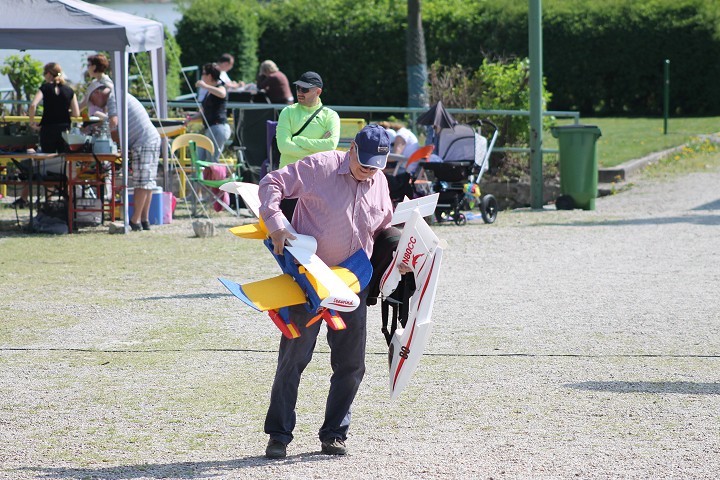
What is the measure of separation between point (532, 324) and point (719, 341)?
1.34 metres

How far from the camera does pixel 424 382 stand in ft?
23.2

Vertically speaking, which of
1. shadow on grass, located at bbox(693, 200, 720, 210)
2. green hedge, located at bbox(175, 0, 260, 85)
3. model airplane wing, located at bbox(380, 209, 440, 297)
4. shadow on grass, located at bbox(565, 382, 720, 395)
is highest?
green hedge, located at bbox(175, 0, 260, 85)

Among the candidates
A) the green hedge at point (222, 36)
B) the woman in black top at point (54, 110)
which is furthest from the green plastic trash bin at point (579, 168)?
the green hedge at point (222, 36)

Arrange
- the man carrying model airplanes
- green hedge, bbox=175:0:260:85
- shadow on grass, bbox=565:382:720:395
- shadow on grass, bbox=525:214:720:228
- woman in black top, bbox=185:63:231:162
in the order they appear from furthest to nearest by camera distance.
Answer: green hedge, bbox=175:0:260:85 → woman in black top, bbox=185:63:231:162 → shadow on grass, bbox=525:214:720:228 → shadow on grass, bbox=565:382:720:395 → the man carrying model airplanes

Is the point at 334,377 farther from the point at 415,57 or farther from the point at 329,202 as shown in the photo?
the point at 415,57

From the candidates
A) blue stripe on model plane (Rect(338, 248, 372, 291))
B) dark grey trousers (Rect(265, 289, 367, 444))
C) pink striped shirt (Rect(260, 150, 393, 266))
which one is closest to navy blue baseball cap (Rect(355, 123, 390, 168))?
pink striped shirt (Rect(260, 150, 393, 266))

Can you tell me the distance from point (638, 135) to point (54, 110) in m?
13.4

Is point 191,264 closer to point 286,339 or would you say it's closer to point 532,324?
point 532,324

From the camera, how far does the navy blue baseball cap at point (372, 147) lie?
5.35m

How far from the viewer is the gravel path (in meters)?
5.52

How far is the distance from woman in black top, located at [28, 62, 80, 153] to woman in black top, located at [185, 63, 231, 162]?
1.99 m

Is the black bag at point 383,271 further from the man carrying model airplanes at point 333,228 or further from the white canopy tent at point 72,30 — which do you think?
the white canopy tent at point 72,30

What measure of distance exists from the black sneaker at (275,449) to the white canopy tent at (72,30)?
9.09 metres

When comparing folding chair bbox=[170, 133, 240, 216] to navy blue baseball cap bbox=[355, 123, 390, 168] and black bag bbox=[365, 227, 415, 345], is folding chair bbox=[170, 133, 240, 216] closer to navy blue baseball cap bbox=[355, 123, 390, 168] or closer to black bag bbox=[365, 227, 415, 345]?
black bag bbox=[365, 227, 415, 345]
